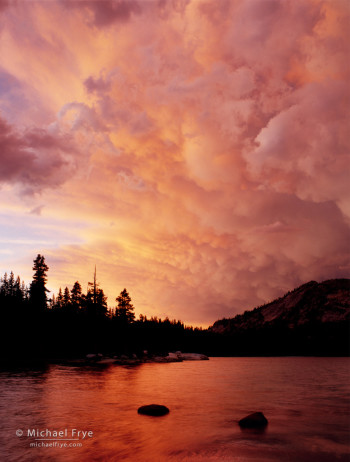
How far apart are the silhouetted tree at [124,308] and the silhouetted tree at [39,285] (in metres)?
29.4

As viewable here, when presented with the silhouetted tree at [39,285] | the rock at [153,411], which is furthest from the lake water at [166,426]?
the silhouetted tree at [39,285]

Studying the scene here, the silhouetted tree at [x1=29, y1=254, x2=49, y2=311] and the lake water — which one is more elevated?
Result: the silhouetted tree at [x1=29, y1=254, x2=49, y2=311]

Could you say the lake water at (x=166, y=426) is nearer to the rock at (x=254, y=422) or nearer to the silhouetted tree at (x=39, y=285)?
the rock at (x=254, y=422)

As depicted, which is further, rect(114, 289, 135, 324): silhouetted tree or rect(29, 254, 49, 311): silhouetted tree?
rect(114, 289, 135, 324): silhouetted tree

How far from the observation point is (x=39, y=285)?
81.8 meters

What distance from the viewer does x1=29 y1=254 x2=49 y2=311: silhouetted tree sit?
3162 inches

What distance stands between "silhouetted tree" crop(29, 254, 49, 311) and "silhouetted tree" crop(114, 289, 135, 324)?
2936 cm

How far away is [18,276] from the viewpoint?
135750mm

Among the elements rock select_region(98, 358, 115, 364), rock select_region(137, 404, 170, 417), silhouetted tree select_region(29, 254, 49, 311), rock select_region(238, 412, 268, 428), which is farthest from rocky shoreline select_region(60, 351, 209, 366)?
rock select_region(238, 412, 268, 428)

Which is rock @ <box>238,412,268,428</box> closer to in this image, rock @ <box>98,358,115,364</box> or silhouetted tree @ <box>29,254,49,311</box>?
rock @ <box>98,358,115,364</box>

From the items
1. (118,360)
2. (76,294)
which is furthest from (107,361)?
(76,294)

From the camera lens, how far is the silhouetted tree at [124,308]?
348 ft

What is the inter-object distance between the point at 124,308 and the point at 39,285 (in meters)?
32.0

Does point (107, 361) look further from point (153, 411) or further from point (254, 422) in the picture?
point (254, 422)
